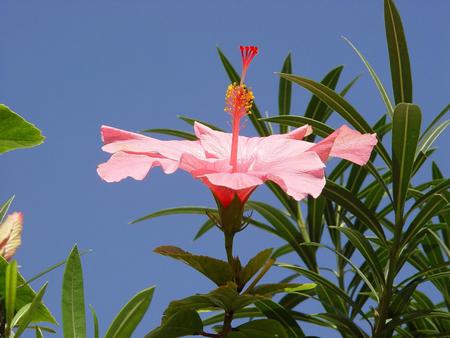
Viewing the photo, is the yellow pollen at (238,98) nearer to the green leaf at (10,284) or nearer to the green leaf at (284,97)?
the green leaf at (10,284)

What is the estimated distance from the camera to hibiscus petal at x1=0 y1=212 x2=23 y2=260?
0.74 metres

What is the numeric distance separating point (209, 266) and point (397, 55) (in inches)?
34.5

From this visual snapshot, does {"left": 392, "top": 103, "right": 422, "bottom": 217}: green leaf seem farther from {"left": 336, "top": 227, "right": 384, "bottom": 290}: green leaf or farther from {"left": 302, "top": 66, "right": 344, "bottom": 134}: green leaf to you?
{"left": 302, "top": 66, "right": 344, "bottom": 134}: green leaf

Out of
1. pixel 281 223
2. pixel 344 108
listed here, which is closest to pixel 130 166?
pixel 344 108

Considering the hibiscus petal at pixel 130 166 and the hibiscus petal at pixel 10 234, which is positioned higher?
the hibiscus petal at pixel 130 166

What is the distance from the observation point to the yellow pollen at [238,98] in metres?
0.84

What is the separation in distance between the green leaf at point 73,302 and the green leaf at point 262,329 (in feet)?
0.60

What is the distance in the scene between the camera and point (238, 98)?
2.78 feet

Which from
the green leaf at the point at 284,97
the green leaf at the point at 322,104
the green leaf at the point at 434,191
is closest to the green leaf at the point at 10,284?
the green leaf at the point at 434,191

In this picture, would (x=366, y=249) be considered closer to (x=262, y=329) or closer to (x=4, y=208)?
(x=262, y=329)

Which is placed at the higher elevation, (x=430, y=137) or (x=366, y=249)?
(x=430, y=137)

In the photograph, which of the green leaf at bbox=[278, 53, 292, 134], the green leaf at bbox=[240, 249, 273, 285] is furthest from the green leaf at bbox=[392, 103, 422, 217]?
the green leaf at bbox=[278, 53, 292, 134]

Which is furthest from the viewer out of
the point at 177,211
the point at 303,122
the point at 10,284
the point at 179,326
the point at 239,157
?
the point at 177,211

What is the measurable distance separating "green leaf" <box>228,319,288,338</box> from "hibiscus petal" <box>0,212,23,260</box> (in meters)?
0.27
